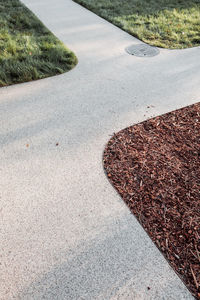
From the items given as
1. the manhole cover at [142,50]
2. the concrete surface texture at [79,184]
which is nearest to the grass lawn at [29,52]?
the concrete surface texture at [79,184]

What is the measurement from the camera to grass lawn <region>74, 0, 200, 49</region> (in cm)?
536

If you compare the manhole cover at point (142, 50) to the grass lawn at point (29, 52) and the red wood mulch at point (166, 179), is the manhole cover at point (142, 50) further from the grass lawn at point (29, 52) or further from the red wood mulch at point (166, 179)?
the red wood mulch at point (166, 179)

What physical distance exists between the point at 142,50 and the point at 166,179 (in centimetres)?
339

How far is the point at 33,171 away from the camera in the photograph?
2561 mm

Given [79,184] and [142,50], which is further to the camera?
[142,50]

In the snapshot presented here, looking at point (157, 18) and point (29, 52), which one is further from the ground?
point (157, 18)

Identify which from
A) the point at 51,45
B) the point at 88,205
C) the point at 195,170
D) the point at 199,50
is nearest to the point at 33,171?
the point at 88,205

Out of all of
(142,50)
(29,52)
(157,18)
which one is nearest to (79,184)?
(29,52)

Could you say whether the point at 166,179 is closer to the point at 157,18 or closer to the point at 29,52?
the point at 29,52

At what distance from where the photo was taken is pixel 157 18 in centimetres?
623

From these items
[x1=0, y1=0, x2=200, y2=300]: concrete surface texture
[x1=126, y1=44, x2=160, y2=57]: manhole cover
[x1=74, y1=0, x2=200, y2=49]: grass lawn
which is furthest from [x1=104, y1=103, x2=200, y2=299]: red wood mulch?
[x1=74, y1=0, x2=200, y2=49]: grass lawn

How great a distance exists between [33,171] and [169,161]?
147cm

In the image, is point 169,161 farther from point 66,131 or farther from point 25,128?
point 25,128

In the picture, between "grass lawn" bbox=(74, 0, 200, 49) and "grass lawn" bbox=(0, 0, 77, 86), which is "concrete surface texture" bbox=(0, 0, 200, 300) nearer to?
"grass lawn" bbox=(0, 0, 77, 86)
